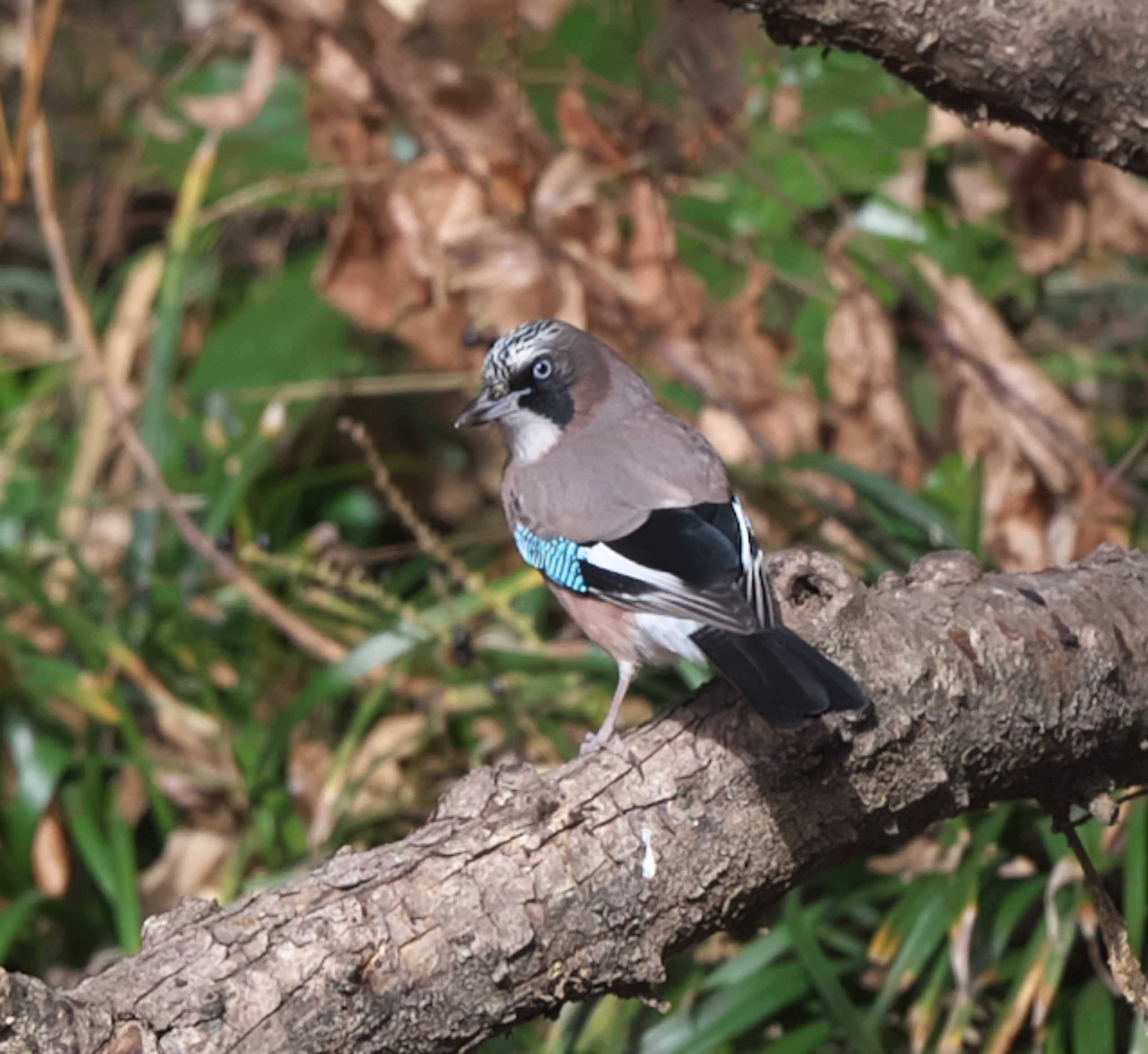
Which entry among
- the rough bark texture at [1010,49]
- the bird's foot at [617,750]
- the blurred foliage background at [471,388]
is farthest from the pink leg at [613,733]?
the rough bark texture at [1010,49]

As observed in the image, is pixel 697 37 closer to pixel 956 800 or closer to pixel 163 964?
pixel 956 800

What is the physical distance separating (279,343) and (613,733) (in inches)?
124

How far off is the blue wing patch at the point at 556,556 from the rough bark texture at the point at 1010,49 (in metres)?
0.96

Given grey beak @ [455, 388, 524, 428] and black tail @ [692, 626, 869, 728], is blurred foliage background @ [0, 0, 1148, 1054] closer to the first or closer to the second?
grey beak @ [455, 388, 524, 428]

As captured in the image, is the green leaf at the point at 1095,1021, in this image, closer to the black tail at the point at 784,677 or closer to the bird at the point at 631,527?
the bird at the point at 631,527

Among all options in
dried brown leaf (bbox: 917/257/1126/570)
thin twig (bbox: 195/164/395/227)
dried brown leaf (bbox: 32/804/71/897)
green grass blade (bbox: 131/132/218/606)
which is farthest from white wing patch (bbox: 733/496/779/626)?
green grass blade (bbox: 131/132/218/606)

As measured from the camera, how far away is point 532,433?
3283 mm

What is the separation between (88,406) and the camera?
5324mm

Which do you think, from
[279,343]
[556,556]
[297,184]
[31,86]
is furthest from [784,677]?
[279,343]

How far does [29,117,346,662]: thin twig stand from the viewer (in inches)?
172

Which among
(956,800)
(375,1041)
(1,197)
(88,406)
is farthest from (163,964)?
(1,197)

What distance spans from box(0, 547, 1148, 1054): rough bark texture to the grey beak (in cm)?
81

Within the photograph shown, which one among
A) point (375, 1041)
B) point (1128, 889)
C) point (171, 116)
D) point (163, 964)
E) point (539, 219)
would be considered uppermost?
point (171, 116)

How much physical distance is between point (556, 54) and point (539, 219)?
100 centimetres
